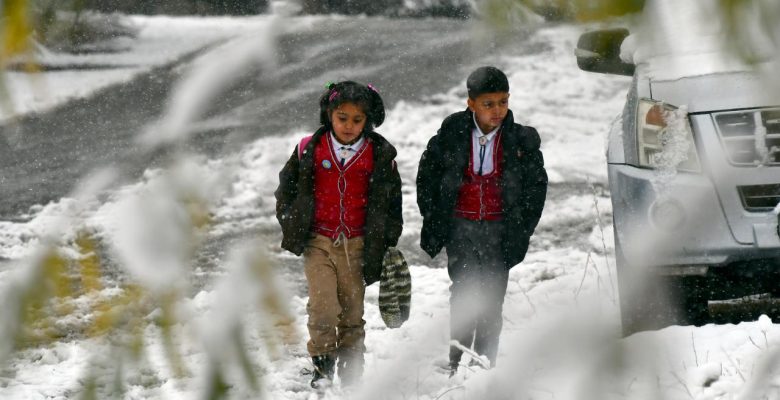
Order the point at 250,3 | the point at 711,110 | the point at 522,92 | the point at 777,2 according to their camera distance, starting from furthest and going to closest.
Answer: the point at 522,92 < the point at 711,110 < the point at 250,3 < the point at 777,2

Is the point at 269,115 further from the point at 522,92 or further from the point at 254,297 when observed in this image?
the point at 254,297

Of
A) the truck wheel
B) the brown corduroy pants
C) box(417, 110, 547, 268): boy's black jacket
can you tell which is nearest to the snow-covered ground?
the truck wheel

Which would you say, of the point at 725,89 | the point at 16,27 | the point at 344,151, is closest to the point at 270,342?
the point at 16,27

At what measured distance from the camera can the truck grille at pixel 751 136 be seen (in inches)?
49.1

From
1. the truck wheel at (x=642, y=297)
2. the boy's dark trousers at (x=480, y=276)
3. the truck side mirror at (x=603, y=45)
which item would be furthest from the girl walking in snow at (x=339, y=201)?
the truck side mirror at (x=603, y=45)

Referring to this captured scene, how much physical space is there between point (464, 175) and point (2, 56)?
3021 millimetres

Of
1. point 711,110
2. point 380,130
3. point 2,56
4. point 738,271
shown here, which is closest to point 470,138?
point 738,271

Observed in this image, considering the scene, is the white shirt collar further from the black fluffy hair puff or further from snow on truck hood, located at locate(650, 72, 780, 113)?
snow on truck hood, located at locate(650, 72, 780, 113)

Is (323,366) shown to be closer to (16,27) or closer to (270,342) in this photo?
(270,342)

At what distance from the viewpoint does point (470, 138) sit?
3906 millimetres

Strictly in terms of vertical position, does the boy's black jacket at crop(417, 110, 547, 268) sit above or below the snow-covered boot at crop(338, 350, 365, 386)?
above

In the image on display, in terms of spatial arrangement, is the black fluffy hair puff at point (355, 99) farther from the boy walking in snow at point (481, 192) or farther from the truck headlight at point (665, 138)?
the truck headlight at point (665, 138)

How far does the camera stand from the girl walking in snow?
12.7 feet

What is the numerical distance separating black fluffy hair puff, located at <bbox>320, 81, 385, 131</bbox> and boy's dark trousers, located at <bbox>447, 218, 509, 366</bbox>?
51 centimetres
